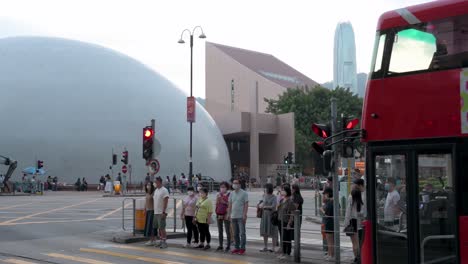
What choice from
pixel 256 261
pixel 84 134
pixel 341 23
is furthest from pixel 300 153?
pixel 341 23

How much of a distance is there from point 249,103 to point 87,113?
160ft

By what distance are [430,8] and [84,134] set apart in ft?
194

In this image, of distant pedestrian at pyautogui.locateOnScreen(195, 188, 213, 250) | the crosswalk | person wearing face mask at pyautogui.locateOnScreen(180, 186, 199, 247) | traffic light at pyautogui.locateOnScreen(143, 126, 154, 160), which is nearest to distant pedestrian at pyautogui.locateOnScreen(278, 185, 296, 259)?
the crosswalk

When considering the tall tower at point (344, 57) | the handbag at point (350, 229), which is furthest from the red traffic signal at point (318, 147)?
the tall tower at point (344, 57)

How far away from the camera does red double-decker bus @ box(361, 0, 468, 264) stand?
784cm

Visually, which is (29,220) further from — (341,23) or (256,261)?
(341,23)

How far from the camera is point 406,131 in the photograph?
8375mm

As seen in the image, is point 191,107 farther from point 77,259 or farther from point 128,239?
point 77,259

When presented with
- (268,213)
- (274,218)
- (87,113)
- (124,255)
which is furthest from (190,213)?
(87,113)

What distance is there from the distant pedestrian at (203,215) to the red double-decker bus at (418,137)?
7097mm

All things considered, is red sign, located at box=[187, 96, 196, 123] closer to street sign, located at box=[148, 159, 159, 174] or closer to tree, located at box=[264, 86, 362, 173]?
street sign, located at box=[148, 159, 159, 174]

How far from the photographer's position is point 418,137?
27.0ft

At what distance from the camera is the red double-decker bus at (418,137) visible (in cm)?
784

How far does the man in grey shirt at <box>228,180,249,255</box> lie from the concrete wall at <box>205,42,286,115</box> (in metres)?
95.8
